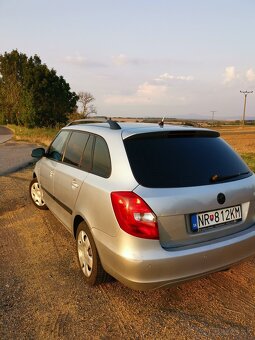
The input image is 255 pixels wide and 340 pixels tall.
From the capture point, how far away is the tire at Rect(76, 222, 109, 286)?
3.27 metres

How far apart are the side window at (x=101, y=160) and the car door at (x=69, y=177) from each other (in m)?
0.22

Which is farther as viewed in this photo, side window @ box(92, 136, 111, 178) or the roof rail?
the roof rail

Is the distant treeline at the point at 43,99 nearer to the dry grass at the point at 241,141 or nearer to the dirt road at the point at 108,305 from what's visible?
the dry grass at the point at 241,141

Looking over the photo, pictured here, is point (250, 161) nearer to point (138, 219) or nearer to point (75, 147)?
point (75, 147)

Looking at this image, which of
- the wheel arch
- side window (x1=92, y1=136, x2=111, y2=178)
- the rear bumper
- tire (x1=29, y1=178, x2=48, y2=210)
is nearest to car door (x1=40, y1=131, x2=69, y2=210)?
tire (x1=29, y1=178, x2=48, y2=210)

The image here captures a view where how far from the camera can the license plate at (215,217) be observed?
2.86 metres

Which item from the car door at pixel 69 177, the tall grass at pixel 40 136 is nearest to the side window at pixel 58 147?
the car door at pixel 69 177

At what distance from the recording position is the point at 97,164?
3428 millimetres

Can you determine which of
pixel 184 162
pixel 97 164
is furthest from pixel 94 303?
pixel 184 162

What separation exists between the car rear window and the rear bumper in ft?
1.74

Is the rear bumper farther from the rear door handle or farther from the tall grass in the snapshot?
the tall grass

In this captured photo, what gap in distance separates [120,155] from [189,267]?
1142 mm

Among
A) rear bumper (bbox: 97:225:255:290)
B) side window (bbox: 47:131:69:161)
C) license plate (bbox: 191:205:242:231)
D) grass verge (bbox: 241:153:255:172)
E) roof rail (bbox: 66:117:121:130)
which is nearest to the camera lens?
rear bumper (bbox: 97:225:255:290)

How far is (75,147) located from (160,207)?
5.98 feet
